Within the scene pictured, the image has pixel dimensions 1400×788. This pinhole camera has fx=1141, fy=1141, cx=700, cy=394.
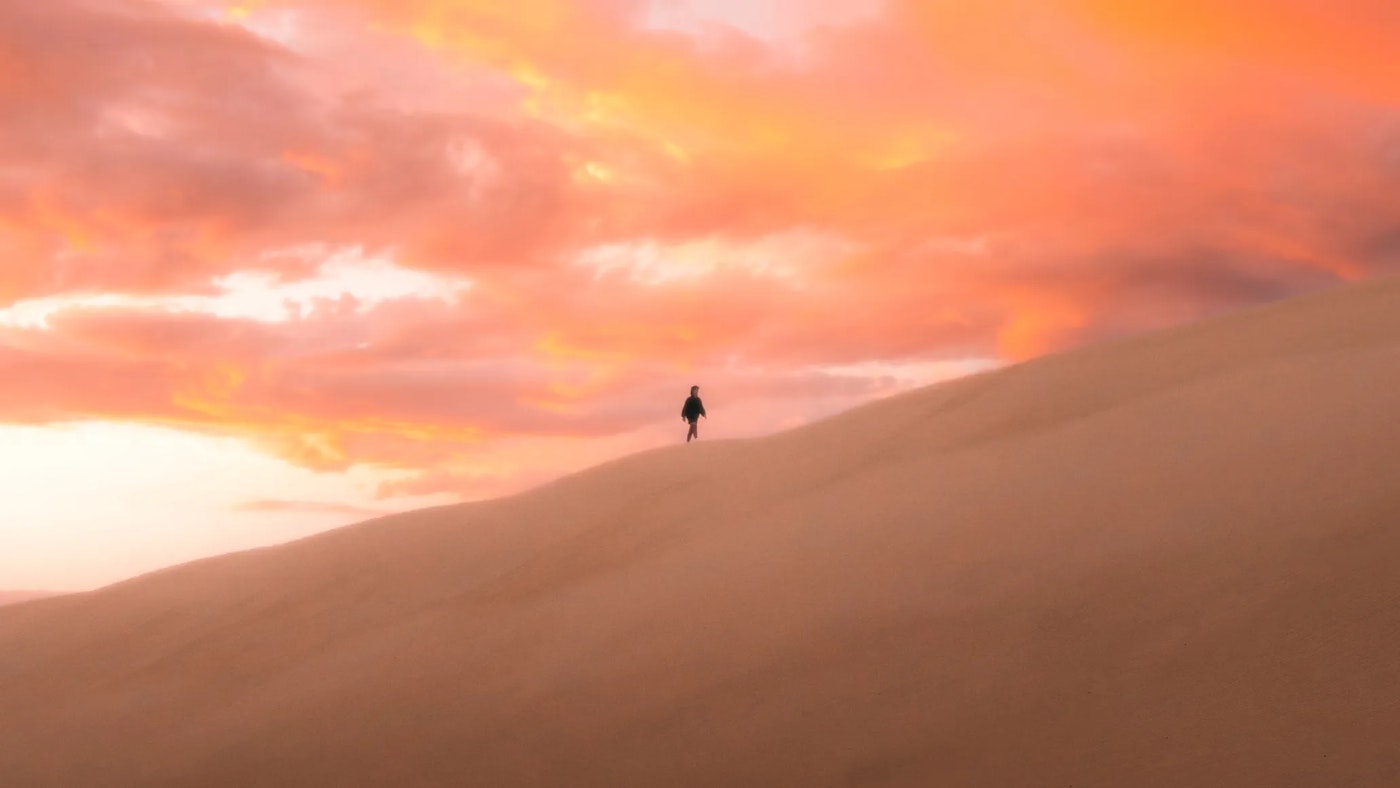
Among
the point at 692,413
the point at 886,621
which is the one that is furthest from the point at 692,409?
the point at 886,621

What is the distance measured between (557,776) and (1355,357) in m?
7.28

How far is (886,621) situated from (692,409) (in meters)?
9.71

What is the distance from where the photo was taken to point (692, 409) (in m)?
16.4

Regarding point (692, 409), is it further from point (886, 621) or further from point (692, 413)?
point (886, 621)

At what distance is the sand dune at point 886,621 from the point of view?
5.31 meters

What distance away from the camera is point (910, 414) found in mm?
12227

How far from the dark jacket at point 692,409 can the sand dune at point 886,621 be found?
3.85 meters

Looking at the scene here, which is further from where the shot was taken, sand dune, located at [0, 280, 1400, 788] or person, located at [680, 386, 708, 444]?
person, located at [680, 386, 708, 444]

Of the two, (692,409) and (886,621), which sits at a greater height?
(692,409)

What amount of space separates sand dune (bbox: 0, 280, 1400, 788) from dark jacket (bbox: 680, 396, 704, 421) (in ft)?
12.6

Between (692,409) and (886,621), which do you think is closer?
(886,621)

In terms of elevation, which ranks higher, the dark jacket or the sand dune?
the dark jacket

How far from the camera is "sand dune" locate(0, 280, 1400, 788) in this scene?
5309 mm

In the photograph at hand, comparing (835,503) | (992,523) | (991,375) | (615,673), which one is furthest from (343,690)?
(991,375)
